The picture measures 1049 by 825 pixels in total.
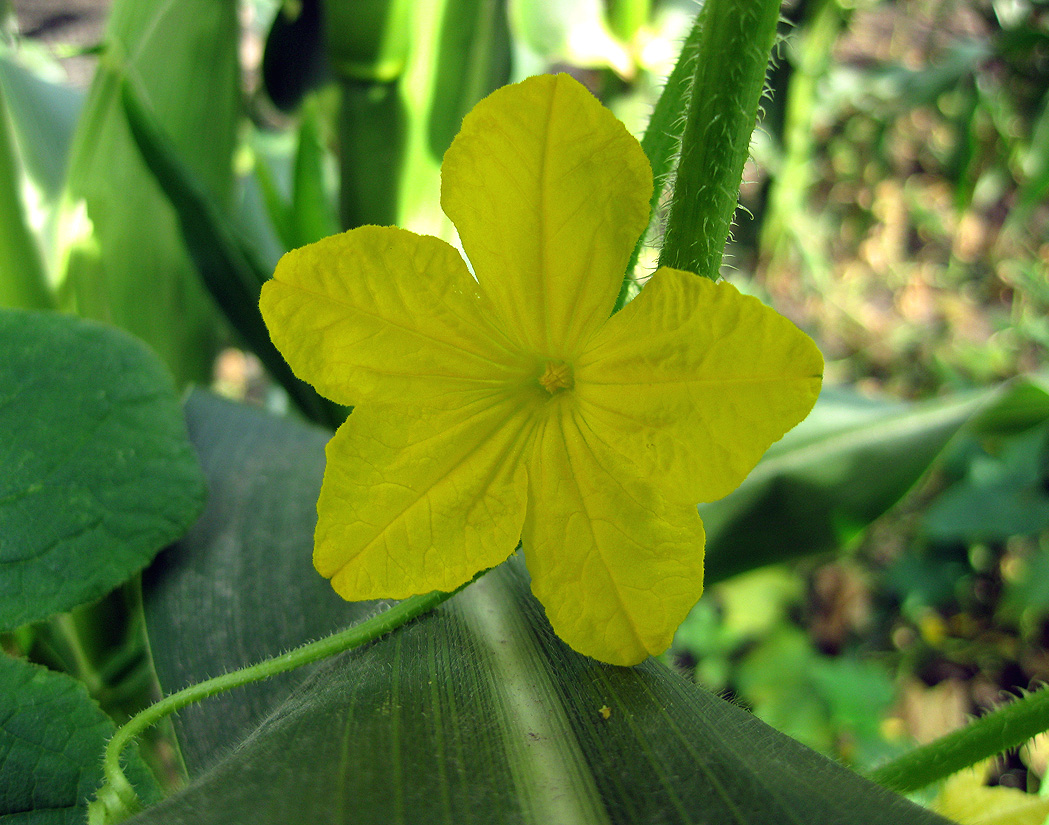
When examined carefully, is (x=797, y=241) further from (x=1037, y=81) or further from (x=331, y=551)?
(x=331, y=551)

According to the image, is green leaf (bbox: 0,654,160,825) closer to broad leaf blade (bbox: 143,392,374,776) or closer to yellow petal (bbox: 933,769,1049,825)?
broad leaf blade (bbox: 143,392,374,776)

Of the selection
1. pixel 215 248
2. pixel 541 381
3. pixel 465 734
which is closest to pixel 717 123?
pixel 541 381

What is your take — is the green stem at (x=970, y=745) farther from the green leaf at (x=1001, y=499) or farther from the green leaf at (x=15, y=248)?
the green leaf at (x=1001, y=499)

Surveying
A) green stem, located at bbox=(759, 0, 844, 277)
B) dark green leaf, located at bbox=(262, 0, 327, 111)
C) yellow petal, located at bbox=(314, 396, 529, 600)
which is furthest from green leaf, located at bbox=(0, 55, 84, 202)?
green stem, located at bbox=(759, 0, 844, 277)

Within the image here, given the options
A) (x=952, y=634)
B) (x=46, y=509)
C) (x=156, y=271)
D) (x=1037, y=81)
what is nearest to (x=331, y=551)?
(x=46, y=509)

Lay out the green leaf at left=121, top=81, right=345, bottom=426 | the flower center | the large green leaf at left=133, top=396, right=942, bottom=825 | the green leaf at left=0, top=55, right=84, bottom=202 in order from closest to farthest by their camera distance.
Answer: the large green leaf at left=133, top=396, right=942, bottom=825 < the flower center < the green leaf at left=121, top=81, right=345, bottom=426 < the green leaf at left=0, top=55, right=84, bottom=202

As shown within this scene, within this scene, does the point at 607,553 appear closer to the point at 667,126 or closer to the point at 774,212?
the point at 667,126

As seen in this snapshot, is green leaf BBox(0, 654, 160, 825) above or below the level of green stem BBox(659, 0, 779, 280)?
below
